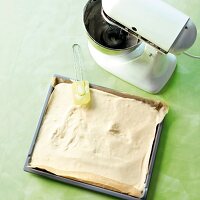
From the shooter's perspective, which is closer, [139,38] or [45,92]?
[139,38]

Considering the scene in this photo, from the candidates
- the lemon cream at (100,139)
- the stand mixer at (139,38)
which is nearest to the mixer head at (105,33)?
the stand mixer at (139,38)

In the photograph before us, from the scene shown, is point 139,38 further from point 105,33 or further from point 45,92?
point 45,92

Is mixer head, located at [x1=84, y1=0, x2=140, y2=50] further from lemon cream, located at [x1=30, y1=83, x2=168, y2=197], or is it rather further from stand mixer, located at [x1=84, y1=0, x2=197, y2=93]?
lemon cream, located at [x1=30, y1=83, x2=168, y2=197]

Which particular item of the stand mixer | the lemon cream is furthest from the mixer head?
the lemon cream

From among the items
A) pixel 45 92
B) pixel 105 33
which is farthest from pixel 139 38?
pixel 45 92

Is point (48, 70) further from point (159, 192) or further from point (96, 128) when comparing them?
point (159, 192)

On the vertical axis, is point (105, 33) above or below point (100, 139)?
above

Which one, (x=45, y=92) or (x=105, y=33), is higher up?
(x=105, y=33)
